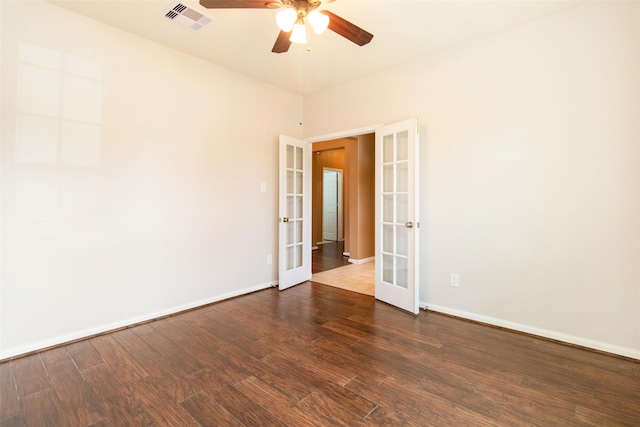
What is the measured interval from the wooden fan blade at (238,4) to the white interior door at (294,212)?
6.81 feet

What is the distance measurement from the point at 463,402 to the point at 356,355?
78 cm

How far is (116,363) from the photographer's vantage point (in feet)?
7.10

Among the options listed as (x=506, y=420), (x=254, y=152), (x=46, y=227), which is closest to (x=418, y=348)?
(x=506, y=420)

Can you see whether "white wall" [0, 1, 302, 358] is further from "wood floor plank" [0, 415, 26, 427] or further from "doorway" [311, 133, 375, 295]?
"doorway" [311, 133, 375, 295]

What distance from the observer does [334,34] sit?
9.14 feet

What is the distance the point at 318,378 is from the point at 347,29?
246 centimetres

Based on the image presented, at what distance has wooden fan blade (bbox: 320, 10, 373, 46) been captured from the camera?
2006 millimetres

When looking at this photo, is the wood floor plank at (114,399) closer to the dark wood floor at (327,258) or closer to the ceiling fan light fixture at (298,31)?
the ceiling fan light fixture at (298,31)

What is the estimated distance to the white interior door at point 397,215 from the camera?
3100 millimetres

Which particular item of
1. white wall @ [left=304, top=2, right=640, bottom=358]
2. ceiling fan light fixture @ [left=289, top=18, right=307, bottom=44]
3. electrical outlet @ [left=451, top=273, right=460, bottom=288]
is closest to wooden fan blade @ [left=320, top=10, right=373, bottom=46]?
ceiling fan light fixture @ [left=289, top=18, right=307, bottom=44]

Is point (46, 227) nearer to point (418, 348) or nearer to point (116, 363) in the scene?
point (116, 363)

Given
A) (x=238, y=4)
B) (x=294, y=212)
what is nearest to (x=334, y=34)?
(x=238, y=4)

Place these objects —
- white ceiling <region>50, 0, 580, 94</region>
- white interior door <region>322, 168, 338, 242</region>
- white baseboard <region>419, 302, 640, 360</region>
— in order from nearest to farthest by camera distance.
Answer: white baseboard <region>419, 302, 640, 360</region>, white ceiling <region>50, 0, 580, 94</region>, white interior door <region>322, 168, 338, 242</region>

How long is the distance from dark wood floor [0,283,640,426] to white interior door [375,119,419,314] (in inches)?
21.0
